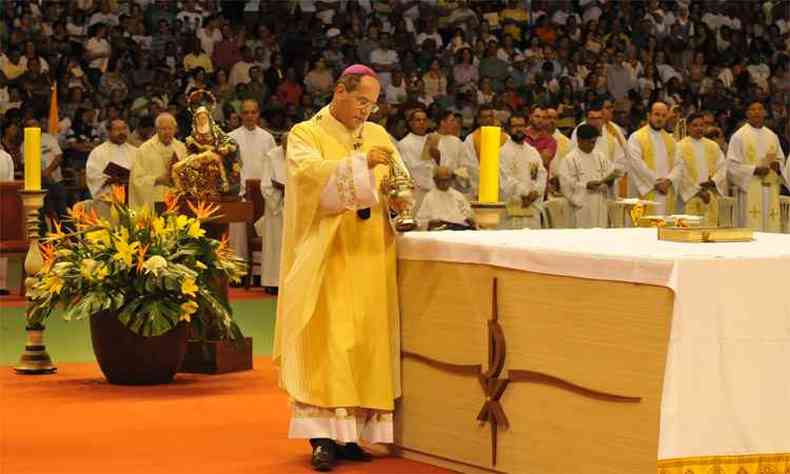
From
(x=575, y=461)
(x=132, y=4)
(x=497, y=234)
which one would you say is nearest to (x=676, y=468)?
(x=575, y=461)

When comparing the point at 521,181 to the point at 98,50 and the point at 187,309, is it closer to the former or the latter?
the point at 98,50

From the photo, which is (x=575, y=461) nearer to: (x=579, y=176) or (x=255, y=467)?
(x=255, y=467)

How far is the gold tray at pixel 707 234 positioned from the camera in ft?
18.5

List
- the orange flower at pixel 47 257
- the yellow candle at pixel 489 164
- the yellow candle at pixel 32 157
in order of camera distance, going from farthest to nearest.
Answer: the yellow candle at pixel 32 157
the orange flower at pixel 47 257
the yellow candle at pixel 489 164

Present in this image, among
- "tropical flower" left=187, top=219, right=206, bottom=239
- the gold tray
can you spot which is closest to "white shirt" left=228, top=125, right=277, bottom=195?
"tropical flower" left=187, top=219, right=206, bottom=239

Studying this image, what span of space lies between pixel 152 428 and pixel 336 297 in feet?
4.61

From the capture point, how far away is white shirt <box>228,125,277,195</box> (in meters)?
15.6

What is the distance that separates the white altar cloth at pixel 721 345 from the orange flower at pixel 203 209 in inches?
143

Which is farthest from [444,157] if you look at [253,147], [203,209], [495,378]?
[495,378]

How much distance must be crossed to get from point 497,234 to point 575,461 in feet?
4.10

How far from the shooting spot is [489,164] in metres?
6.29

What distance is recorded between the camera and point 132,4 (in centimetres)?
1912

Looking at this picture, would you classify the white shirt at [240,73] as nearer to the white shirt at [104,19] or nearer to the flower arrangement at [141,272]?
the white shirt at [104,19]

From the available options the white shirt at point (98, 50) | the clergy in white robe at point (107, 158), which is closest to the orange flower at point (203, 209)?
the clergy in white robe at point (107, 158)
